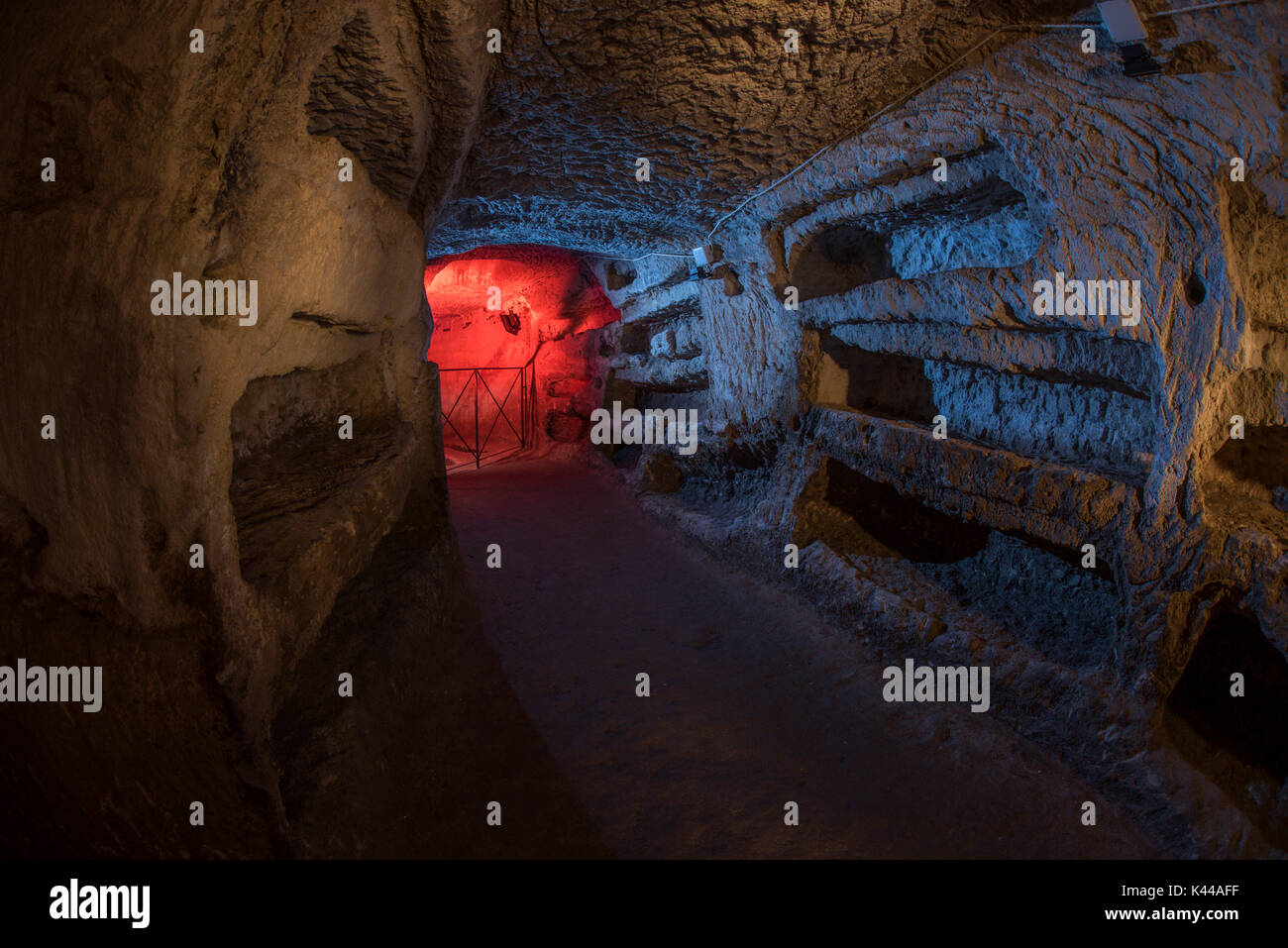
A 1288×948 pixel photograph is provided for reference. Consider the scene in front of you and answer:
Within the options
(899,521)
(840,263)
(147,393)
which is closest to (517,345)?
(840,263)

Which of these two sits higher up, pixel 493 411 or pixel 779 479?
pixel 493 411

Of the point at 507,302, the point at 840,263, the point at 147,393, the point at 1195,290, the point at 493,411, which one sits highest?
the point at 507,302

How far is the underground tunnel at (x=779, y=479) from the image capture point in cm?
175

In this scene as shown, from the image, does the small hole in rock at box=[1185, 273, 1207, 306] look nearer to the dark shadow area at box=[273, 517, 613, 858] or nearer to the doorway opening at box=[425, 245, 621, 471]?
the dark shadow area at box=[273, 517, 613, 858]

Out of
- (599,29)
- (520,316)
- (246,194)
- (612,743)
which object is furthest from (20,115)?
(520,316)

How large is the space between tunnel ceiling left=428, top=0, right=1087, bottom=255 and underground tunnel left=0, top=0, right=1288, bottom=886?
0.08ft

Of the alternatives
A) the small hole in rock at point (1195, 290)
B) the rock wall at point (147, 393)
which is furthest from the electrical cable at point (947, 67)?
the rock wall at point (147, 393)

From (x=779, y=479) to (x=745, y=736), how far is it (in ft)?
7.37

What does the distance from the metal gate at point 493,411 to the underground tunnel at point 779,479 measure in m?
5.73

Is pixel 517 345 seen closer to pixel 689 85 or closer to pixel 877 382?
pixel 877 382

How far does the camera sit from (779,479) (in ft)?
17.0

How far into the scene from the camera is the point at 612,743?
3256mm

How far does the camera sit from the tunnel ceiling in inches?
107
